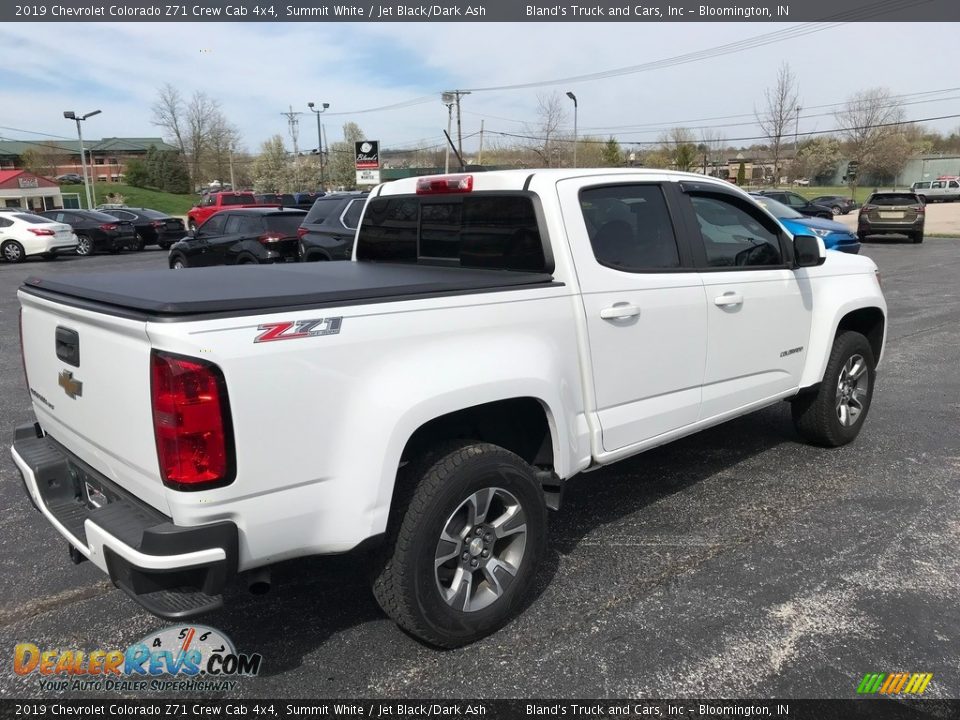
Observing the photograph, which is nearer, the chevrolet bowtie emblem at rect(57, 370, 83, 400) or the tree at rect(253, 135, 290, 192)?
the chevrolet bowtie emblem at rect(57, 370, 83, 400)

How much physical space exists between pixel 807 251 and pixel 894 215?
21.8 m

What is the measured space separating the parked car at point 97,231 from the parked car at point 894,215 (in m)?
24.5

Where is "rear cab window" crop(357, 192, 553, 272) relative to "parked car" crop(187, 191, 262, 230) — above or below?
below

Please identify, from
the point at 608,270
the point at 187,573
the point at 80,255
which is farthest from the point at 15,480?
the point at 80,255

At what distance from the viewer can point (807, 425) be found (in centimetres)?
506

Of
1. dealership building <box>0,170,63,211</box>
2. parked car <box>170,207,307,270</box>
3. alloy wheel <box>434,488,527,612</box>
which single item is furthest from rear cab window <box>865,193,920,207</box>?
dealership building <box>0,170,63,211</box>

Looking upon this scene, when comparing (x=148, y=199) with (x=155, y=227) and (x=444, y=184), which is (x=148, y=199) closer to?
(x=155, y=227)

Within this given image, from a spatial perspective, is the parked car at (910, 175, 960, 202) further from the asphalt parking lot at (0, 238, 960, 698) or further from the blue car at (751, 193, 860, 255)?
the asphalt parking lot at (0, 238, 960, 698)

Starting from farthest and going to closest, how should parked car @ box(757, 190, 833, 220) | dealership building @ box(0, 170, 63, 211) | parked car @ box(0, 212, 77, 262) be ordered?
dealership building @ box(0, 170, 63, 211)
parked car @ box(757, 190, 833, 220)
parked car @ box(0, 212, 77, 262)

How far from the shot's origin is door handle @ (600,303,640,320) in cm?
336

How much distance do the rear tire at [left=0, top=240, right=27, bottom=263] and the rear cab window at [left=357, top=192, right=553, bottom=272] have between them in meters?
21.6

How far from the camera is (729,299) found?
4.00 metres

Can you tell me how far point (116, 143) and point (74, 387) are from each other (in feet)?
433

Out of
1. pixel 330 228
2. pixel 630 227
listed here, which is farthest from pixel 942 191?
pixel 630 227
